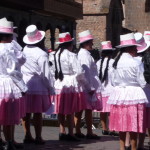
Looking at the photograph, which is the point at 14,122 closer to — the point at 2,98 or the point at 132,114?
the point at 2,98

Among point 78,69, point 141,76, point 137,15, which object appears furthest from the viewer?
point 137,15

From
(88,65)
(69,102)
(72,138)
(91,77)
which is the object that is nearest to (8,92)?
(69,102)

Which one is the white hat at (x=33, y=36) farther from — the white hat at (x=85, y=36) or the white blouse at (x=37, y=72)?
the white hat at (x=85, y=36)

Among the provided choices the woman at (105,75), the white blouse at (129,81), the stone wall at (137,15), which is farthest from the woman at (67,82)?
the stone wall at (137,15)

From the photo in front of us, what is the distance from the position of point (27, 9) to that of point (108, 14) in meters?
16.9

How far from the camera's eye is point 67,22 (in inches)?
1505

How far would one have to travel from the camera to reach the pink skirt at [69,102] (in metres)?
13.7

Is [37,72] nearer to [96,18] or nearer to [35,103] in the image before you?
[35,103]

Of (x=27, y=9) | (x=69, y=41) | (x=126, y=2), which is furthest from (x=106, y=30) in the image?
(x=69, y=41)

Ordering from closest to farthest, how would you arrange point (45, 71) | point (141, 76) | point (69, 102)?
point (141, 76) → point (45, 71) → point (69, 102)

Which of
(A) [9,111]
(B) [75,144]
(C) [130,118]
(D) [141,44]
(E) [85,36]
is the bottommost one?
(B) [75,144]

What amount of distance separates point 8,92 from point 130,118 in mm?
1984

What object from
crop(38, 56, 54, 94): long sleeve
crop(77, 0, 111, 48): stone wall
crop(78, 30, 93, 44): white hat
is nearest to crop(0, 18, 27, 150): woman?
crop(38, 56, 54, 94): long sleeve

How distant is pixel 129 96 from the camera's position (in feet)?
36.4
